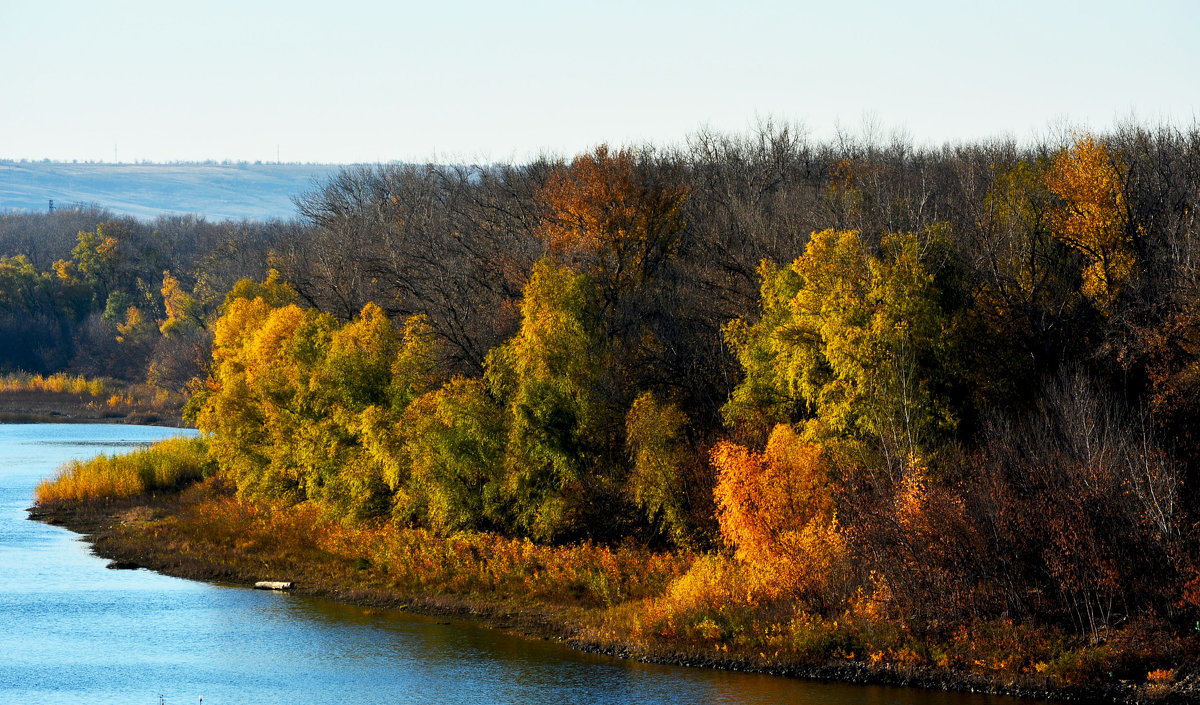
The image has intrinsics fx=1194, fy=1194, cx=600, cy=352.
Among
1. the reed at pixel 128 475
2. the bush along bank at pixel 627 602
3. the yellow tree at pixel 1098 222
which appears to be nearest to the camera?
the bush along bank at pixel 627 602

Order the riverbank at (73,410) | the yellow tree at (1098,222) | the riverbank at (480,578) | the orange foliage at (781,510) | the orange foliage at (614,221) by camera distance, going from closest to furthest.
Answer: the riverbank at (480,578), the orange foliage at (781,510), the yellow tree at (1098,222), the orange foliage at (614,221), the riverbank at (73,410)

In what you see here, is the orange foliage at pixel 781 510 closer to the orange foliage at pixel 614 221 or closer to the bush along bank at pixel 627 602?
the bush along bank at pixel 627 602

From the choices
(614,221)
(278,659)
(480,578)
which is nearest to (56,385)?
(614,221)

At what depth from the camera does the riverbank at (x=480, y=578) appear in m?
33.7

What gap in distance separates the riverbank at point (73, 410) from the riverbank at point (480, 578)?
59739 mm

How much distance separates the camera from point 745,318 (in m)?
49.5

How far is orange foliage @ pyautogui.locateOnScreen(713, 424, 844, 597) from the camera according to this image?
3816cm

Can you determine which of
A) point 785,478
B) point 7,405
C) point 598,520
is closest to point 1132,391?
point 785,478

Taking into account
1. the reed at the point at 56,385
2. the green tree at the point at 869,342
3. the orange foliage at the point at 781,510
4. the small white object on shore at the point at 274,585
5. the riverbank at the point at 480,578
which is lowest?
the reed at the point at 56,385

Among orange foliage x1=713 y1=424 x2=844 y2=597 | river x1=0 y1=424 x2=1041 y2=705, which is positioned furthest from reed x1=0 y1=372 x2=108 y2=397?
orange foliage x1=713 y1=424 x2=844 y2=597

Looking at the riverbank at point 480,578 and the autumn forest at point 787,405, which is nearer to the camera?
the riverbank at point 480,578

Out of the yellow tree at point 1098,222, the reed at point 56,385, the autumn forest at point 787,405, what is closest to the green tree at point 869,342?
the autumn forest at point 787,405

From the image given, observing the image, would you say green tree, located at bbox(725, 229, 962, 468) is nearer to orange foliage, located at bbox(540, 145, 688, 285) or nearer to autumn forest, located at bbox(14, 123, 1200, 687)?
autumn forest, located at bbox(14, 123, 1200, 687)

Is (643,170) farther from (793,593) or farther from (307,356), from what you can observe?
(793,593)
